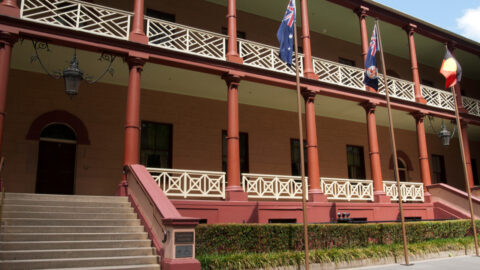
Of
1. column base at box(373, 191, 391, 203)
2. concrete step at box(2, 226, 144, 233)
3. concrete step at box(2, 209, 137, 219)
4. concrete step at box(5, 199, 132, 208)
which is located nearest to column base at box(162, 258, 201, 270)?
concrete step at box(2, 226, 144, 233)

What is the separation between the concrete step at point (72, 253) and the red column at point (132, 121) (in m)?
2.98

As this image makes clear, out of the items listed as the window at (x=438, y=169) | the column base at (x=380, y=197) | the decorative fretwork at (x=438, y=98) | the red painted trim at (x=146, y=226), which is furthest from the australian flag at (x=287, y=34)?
the window at (x=438, y=169)

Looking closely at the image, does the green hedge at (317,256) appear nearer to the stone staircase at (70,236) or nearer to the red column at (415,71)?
the stone staircase at (70,236)

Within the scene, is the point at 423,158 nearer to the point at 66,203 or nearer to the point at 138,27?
the point at 138,27

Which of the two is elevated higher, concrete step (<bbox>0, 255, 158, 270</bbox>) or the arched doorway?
the arched doorway

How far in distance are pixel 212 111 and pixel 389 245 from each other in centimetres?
877

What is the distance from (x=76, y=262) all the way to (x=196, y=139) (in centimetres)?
910

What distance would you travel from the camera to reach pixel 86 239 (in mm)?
8266

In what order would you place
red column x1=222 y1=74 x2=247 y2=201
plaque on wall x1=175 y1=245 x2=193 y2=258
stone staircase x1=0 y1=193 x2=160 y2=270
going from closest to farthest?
stone staircase x1=0 y1=193 x2=160 y2=270
plaque on wall x1=175 y1=245 x2=193 y2=258
red column x1=222 y1=74 x2=247 y2=201

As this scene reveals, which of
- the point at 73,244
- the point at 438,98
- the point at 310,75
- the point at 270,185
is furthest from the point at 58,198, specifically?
the point at 438,98

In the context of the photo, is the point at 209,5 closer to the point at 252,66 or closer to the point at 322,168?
the point at 252,66

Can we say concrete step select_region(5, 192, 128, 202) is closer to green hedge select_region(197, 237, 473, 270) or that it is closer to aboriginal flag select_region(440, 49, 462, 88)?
green hedge select_region(197, 237, 473, 270)

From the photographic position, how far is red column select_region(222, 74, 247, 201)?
1234cm

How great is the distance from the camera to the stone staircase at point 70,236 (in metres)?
7.36
